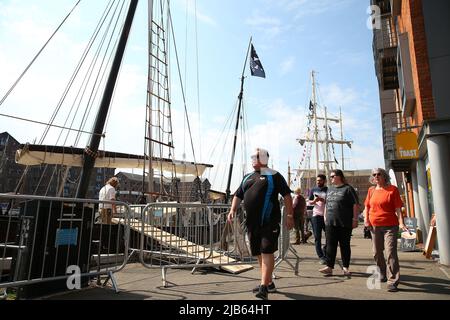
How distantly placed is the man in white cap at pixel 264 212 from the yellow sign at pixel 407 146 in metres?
6.53

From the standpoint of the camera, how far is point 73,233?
4.69 meters

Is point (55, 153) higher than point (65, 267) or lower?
higher

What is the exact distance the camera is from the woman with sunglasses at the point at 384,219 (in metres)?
4.80

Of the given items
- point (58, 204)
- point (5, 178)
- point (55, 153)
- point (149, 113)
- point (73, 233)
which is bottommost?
point (73, 233)

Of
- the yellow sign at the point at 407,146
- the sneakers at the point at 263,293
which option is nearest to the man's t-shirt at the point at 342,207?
the sneakers at the point at 263,293

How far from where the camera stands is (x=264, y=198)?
4238 mm

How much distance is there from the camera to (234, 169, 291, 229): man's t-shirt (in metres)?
4.20

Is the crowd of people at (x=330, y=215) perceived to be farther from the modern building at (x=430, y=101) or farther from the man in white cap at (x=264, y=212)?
the modern building at (x=430, y=101)

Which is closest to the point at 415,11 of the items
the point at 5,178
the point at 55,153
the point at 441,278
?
the point at 441,278

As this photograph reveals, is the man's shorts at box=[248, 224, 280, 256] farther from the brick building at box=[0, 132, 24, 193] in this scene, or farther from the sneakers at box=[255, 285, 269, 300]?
the brick building at box=[0, 132, 24, 193]
